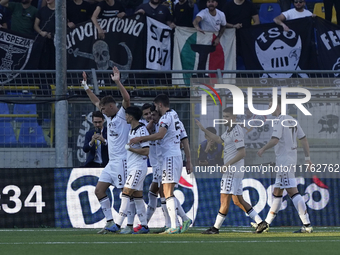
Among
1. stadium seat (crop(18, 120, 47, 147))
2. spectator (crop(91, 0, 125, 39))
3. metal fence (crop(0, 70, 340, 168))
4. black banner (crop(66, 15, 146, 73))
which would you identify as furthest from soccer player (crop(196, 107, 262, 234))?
spectator (crop(91, 0, 125, 39))

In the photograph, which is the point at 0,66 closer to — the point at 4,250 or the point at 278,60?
the point at 278,60

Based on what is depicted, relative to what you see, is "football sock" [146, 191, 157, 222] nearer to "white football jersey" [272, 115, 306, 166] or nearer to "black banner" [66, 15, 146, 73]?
"white football jersey" [272, 115, 306, 166]

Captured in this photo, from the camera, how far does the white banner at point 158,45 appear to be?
543 inches

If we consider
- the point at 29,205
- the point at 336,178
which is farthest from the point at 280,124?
the point at 29,205

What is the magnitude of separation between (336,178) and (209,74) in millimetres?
3146

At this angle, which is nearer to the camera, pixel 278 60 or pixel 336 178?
pixel 336 178

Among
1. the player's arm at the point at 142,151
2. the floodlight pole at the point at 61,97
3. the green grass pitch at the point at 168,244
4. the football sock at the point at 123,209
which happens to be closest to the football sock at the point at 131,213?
the football sock at the point at 123,209

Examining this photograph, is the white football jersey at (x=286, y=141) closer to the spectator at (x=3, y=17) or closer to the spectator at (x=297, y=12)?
the spectator at (x=297, y=12)

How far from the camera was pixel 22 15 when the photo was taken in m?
14.4

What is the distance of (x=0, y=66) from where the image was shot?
1351 centimetres

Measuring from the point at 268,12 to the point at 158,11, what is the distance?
2.90 m

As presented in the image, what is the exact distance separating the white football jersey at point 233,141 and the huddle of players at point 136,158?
608mm

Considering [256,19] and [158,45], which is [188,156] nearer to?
[158,45]

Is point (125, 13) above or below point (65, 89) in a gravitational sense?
above
